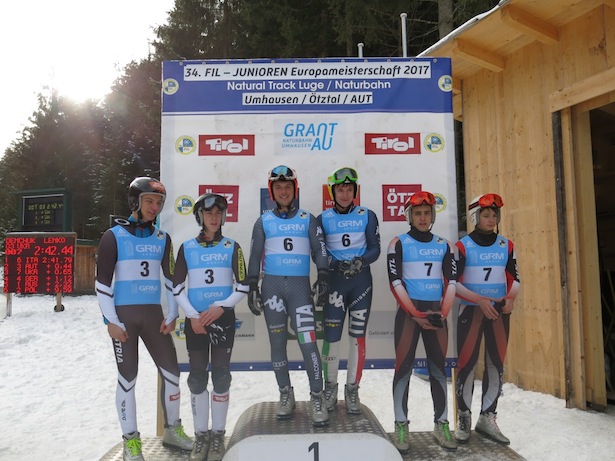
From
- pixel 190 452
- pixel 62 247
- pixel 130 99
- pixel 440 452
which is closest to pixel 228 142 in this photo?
pixel 190 452

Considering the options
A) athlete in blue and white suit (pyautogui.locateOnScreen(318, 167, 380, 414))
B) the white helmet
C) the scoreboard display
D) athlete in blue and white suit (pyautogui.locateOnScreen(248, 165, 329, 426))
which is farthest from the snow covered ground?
the white helmet

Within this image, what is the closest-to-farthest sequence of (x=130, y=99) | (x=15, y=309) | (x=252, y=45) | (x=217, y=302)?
(x=217, y=302) → (x=15, y=309) → (x=252, y=45) → (x=130, y=99)

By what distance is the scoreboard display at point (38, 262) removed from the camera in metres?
11.8

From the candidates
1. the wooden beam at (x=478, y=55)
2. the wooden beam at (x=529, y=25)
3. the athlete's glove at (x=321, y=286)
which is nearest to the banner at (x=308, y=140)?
the athlete's glove at (x=321, y=286)

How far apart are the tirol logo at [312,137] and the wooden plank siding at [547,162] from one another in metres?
2.33

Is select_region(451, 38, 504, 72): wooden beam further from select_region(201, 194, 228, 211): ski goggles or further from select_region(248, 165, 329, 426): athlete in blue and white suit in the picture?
select_region(201, 194, 228, 211): ski goggles

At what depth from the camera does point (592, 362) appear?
5676 millimetres

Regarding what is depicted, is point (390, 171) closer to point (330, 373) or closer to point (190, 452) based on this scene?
point (330, 373)

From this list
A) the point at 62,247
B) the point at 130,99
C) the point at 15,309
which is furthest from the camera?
the point at 130,99

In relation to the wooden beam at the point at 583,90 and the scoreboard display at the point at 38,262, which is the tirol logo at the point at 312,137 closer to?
the wooden beam at the point at 583,90

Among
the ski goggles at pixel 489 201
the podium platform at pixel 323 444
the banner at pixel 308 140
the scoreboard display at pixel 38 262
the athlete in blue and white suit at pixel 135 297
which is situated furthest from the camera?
the scoreboard display at pixel 38 262

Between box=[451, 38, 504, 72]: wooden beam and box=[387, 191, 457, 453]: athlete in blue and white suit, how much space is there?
2966 millimetres

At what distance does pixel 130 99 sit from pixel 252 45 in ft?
42.1

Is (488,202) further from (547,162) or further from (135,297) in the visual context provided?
(135,297)
